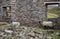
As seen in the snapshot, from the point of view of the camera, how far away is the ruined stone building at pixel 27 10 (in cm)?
826

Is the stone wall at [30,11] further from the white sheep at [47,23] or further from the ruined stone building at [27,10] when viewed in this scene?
the white sheep at [47,23]

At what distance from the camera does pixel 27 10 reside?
329 inches

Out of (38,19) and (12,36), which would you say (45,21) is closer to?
(38,19)

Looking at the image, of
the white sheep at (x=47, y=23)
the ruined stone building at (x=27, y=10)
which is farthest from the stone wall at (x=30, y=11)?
the white sheep at (x=47, y=23)

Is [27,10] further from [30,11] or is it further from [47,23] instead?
[47,23]

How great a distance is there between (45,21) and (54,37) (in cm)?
157

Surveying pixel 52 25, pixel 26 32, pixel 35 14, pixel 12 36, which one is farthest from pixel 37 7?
pixel 12 36

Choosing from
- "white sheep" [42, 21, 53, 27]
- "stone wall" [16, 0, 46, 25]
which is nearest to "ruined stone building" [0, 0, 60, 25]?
"stone wall" [16, 0, 46, 25]

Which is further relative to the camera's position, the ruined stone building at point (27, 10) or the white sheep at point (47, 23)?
the ruined stone building at point (27, 10)

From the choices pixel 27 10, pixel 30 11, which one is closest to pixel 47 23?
pixel 30 11

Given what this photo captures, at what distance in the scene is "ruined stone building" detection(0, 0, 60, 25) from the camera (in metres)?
8.26

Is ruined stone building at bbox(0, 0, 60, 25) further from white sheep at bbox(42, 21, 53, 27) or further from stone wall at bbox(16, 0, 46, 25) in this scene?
white sheep at bbox(42, 21, 53, 27)

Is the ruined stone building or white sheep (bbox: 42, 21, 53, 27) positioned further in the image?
the ruined stone building

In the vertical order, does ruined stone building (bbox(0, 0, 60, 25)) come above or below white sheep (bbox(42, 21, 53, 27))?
above
